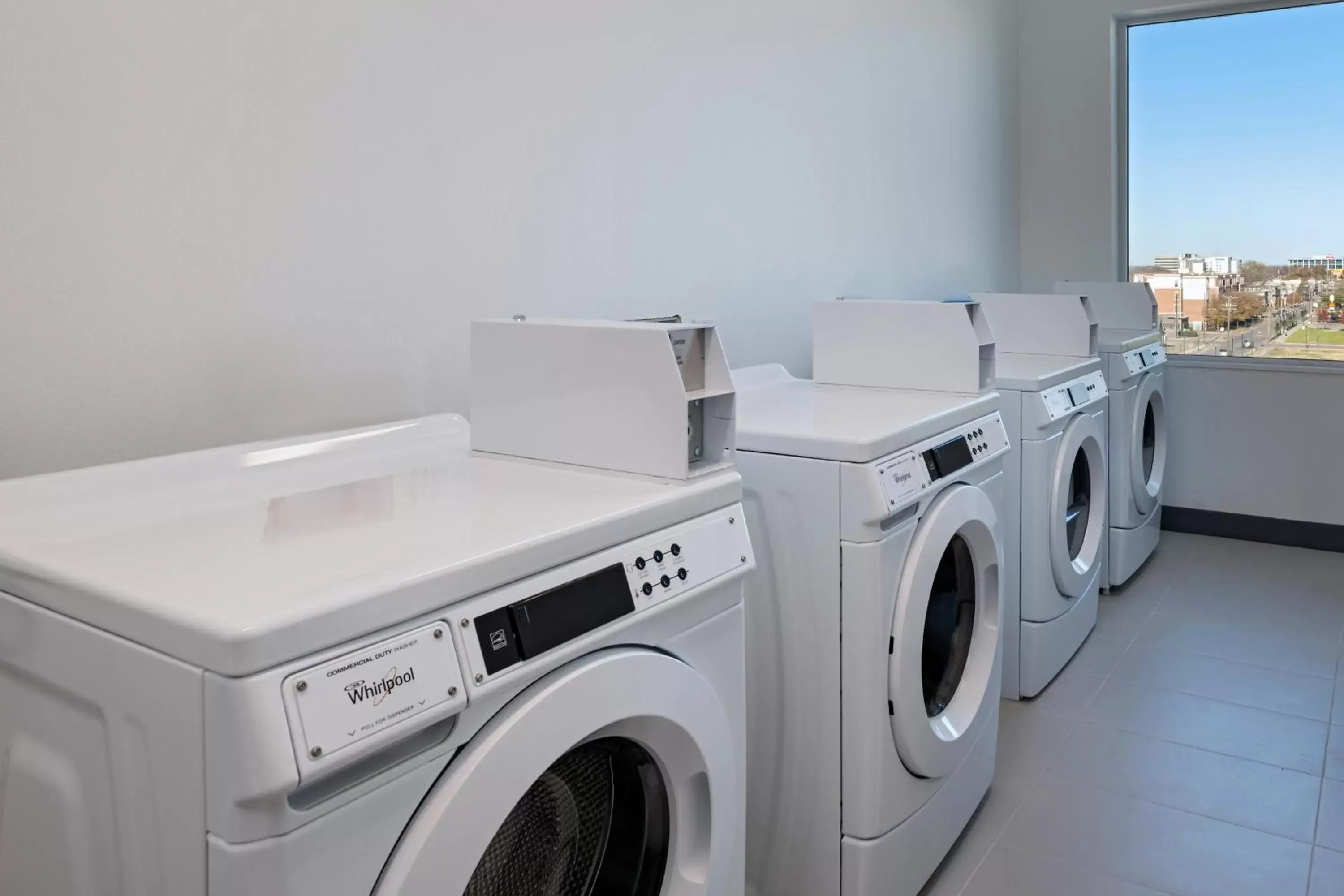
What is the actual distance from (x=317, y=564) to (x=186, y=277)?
75 centimetres

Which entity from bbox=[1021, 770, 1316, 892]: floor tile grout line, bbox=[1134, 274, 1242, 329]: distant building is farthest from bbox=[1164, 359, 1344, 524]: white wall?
bbox=[1021, 770, 1316, 892]: floor tile grout line

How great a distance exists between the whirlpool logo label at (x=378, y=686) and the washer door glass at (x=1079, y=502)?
2.77 metres

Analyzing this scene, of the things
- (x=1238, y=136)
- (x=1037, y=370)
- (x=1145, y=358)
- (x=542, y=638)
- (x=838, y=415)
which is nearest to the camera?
(x=542, y=638)

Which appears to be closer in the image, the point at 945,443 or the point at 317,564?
the point at 317,564

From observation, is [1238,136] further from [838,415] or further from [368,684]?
[368,684]

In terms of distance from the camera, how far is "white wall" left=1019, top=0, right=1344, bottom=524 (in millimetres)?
4383

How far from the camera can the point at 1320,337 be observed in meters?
4.41

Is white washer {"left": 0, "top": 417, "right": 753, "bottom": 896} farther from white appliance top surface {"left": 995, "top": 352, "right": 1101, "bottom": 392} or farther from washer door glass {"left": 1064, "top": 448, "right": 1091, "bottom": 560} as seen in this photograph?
washer door glass {"left": 1064, "top": 448, "right": 1091, "bottom": 560}

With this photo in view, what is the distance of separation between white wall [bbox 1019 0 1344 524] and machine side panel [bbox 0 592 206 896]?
181 inches

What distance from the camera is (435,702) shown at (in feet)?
3.13

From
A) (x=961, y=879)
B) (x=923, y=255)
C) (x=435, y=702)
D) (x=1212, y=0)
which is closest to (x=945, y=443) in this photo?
(x=961, y=879)

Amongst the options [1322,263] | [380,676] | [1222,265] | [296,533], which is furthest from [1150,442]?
[380,676]

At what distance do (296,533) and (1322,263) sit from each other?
4582 mm

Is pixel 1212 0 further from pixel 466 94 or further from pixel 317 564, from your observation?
pixel 317 564
